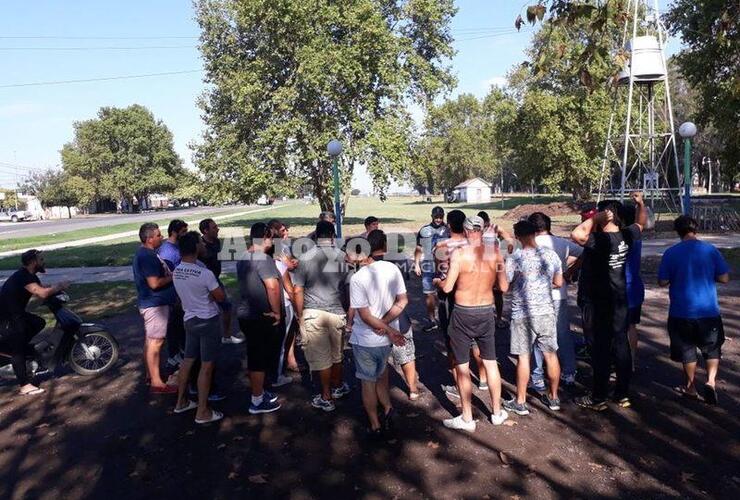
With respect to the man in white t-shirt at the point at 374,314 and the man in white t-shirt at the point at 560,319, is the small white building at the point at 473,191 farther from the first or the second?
the man in white t-shirt at the point at 374,314

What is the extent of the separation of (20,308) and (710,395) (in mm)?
7361

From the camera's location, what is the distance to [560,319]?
18.9ft

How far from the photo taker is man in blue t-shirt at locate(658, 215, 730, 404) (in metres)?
5.29

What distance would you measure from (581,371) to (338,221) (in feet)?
27.5

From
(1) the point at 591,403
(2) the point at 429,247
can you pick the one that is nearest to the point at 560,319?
(1) the point at 591,403

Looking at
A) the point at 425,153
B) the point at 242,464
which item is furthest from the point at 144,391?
the point at 425,153

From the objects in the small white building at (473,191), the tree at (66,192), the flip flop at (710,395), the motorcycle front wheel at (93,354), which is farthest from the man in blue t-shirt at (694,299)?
the tree at (66,192)

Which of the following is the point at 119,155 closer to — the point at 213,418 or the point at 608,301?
the point at 213,418

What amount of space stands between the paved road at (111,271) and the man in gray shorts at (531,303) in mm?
11767

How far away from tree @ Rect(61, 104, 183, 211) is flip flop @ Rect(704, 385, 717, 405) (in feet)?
266

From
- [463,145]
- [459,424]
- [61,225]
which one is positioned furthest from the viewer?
[463,145]

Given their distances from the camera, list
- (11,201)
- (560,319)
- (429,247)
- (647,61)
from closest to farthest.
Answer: (560,319), (429,247), (647,61), (11,201)

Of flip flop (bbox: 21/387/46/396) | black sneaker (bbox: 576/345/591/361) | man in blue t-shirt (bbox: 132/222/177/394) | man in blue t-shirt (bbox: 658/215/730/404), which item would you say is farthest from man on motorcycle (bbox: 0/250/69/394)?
man in blue t-shirt (bbox: 658/215/730/404)

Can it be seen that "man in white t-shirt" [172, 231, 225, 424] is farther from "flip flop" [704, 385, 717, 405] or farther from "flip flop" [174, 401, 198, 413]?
"flip flop" [704, 385, 717, 405]
